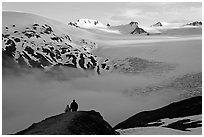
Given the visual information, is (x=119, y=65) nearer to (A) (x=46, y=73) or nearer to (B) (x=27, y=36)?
(A) (x=46, y=73)

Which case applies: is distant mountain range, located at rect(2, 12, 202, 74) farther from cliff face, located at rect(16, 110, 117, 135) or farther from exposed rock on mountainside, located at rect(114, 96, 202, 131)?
cliff face, located at rect(16, 110, 117, 135)

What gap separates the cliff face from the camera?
15.8 metres

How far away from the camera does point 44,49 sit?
172m

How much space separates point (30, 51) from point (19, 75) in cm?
1286

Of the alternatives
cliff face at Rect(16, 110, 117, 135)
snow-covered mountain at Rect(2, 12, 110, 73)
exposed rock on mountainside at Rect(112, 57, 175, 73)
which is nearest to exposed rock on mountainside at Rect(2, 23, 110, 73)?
snow-covered mountain at Rect(2, 12, 110, 73)

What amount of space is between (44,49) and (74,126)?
158333mm

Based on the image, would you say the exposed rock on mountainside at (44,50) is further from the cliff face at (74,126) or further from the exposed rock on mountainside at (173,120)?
the cliff face at (74,126)

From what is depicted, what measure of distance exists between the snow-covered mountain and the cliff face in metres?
134

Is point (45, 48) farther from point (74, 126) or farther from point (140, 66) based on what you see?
point (74, 126)

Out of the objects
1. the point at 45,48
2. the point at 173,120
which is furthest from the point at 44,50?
the point at 173,120

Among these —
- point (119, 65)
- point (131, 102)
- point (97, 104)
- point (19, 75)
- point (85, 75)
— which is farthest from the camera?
point (19, 75)

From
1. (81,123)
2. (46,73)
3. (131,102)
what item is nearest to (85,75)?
(46,73)

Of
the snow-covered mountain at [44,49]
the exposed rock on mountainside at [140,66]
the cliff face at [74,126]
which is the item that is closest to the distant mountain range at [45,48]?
the snow-covered mountain at [44,49]

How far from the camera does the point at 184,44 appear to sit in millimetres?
138375
